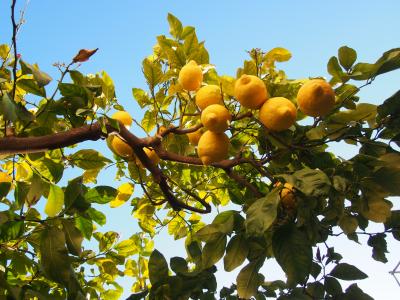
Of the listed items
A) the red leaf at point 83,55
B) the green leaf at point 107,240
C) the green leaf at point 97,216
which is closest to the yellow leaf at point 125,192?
the green leaf at point 107,240

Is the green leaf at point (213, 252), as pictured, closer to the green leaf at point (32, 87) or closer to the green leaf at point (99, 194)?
the green leaf at point (99, 194)

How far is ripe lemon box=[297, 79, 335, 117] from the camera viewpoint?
1242 millimetres

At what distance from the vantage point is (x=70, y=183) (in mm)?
1278

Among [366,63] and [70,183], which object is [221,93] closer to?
[366,63]

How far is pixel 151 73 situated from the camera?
1755mm

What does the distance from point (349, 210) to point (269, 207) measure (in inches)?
20.9

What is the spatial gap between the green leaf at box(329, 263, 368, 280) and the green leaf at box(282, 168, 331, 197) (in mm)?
590

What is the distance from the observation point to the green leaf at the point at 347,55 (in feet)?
4.34

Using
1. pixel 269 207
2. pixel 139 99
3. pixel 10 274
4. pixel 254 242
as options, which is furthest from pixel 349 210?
pixel 10 274

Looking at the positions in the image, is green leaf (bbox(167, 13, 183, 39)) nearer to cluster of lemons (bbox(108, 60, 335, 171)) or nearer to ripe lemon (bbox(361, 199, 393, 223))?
cluster of lemons (bbox(108, 60, 335, 171))

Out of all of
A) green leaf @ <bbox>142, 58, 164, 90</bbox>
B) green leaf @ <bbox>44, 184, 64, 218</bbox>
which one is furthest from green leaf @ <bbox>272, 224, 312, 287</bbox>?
green leaf @ <bbox>142, 58, 164, 90</bbox>

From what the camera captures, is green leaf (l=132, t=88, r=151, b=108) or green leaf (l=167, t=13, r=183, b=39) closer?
green leaf (l=167, t=13, r=183, b=39)

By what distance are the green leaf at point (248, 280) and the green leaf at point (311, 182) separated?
0.40 meters

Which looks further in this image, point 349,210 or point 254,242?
point 349,210
